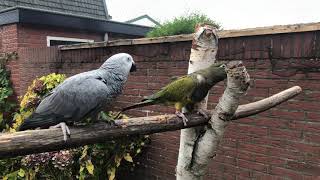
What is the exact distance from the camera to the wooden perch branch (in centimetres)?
197

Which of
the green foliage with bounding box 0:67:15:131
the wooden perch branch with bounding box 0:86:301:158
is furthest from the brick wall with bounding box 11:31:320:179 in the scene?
the green foliage with bounding box 0:67:15:131

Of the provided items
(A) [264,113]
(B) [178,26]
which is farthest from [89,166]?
(B) [178,26]

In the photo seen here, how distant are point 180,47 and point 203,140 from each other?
203cm

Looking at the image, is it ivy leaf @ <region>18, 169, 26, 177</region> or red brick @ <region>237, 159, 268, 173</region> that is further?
ivy leaf @ <region>18, 169, 26, 177</region>

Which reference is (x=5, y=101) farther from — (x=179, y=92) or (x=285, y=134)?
(x=179, y=92)

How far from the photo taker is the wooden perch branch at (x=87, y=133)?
6.45 ft

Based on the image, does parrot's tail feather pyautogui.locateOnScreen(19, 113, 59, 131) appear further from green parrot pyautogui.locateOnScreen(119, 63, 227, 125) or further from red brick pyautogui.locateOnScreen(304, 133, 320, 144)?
red brick pyautogui.locateOnScreen(304, 133, 320, 144)

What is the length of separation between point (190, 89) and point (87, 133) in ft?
2.62

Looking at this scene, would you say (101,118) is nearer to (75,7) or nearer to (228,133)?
(228,133)

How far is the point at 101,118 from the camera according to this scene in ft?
8.84

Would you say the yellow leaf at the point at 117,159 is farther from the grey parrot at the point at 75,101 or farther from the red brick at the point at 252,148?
the grey parrot at the point at 75,101

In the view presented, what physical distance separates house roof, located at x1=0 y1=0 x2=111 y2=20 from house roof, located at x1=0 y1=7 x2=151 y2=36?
0.93 meters

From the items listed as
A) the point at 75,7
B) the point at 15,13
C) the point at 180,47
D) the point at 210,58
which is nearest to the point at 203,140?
the point at 210,58

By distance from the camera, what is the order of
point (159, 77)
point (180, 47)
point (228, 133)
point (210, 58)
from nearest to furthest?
point (210, 58), point (228, 133), point (180, 47), point (159, 77)
